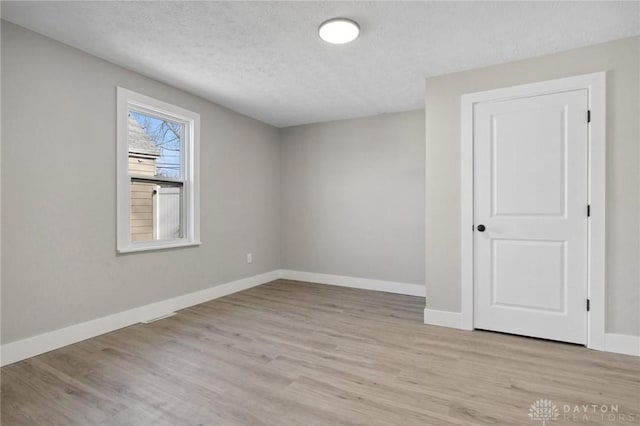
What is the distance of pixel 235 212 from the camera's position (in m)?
4.45

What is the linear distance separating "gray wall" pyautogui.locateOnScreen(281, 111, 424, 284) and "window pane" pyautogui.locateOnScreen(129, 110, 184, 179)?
1.98 meters

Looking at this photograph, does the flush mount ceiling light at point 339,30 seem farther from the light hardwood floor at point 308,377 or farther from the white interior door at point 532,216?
the light hardwood floor at point 308,377

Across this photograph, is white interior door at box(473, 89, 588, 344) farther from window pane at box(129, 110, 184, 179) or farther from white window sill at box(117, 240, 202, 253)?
window pane at box(129, 110, 184, 179)

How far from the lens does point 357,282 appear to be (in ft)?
15.5

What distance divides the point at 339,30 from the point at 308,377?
2.48 m

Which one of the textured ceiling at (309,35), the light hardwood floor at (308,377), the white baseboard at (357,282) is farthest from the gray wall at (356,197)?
the light hardwood floor at (308,377)

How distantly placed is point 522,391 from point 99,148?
378 cm

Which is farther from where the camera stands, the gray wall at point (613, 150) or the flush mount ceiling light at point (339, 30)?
the gray wall at point (613, 150)

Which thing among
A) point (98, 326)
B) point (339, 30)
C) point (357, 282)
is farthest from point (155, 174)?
point (357, 282)

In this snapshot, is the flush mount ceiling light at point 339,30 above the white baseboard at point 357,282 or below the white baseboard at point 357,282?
above

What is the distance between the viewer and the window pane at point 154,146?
10.7 ft

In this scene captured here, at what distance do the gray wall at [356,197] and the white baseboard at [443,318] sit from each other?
1.14 metres

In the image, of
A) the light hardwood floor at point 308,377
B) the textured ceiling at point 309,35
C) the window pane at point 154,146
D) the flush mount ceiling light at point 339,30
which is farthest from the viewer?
the window pane at point 154,146

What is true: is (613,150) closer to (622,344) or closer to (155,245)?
(622,344)
